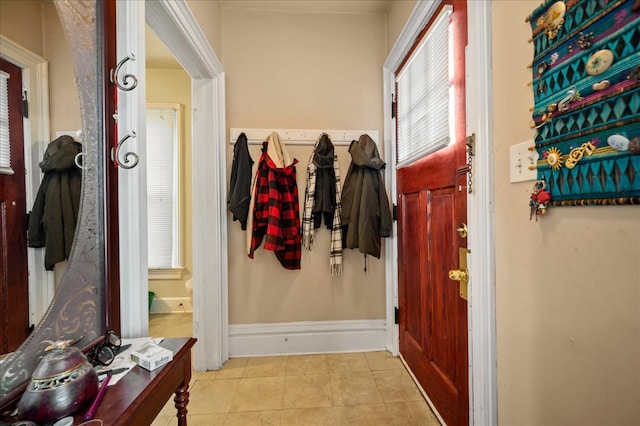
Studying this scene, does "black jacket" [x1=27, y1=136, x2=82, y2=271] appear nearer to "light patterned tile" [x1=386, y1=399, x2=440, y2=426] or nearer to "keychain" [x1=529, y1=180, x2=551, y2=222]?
"keychain" [x1=529, y1=180, x2=551, y2=222]

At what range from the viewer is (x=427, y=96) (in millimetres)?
1477

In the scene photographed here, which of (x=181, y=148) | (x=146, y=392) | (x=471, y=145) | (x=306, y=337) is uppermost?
(x=181, y=148)

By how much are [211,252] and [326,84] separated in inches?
64.9

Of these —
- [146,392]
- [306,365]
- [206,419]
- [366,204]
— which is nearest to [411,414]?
[306,365]

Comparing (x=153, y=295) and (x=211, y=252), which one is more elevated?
(x=211, y=252)

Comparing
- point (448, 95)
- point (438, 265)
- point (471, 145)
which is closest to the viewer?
point (471, 145)

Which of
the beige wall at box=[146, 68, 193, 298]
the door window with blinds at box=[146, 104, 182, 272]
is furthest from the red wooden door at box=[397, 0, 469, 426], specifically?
the door window with blinds at box=[146, 104, 182, 272]

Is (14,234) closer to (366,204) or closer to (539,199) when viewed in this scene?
(539,199)

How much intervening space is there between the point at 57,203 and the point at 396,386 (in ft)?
6.46

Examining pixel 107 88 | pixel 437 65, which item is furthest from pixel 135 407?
pixel 437 65

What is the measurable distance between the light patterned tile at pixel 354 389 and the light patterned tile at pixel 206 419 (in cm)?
66

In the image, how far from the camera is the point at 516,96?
806mm

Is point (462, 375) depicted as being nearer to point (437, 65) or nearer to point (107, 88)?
point (437, 65)

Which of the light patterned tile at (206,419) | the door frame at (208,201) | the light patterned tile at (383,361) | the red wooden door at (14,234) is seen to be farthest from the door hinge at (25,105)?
the light patterned tile at (383,361)
